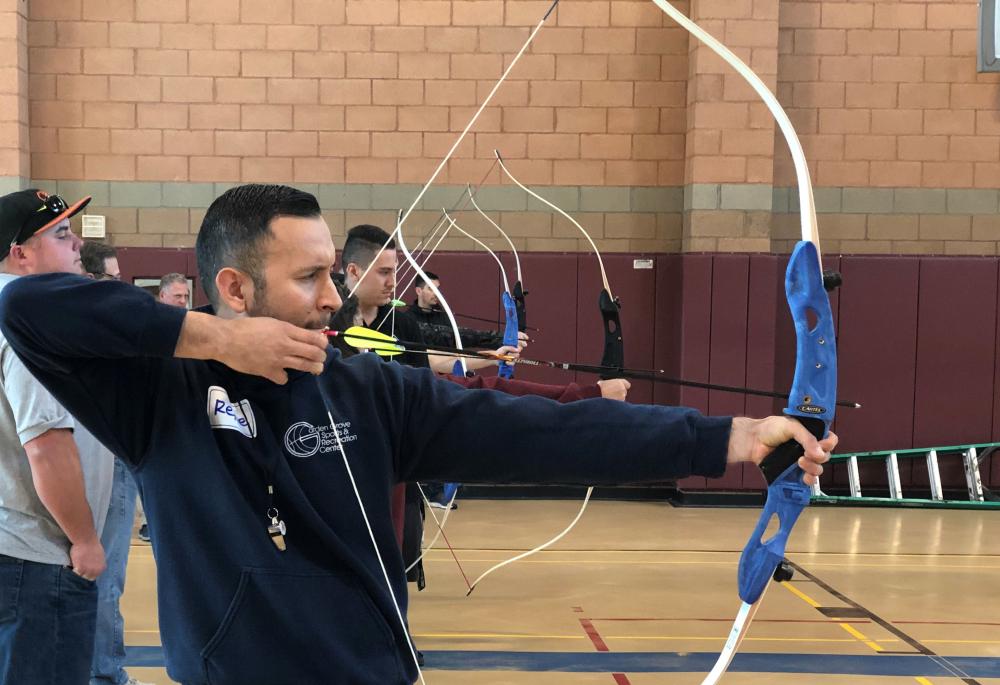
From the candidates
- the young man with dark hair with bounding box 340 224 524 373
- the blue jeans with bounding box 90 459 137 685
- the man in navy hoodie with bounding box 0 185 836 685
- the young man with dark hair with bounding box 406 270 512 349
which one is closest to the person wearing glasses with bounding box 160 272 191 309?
the young man with dark hair with bounding box 406 270 512 349

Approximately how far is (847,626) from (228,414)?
12.8ft

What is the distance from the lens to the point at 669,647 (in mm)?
4391

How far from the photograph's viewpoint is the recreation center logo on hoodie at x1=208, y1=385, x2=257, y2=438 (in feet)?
4.76

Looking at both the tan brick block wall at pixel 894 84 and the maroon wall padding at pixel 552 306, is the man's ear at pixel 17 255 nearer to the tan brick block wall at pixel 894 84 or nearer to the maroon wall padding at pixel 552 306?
the maroon wall padding at pixel 552 306

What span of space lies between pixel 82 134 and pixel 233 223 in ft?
24.5

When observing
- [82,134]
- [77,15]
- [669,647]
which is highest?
[77,15]

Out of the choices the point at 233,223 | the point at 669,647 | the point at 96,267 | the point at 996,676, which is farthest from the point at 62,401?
the point at 96,267

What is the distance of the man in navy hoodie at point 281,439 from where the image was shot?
4.59 feet

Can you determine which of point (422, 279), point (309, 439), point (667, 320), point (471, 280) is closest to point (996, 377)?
point (667, 320)

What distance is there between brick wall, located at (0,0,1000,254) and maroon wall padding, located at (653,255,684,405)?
36cm

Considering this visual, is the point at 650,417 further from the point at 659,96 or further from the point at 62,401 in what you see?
the point at 659,96

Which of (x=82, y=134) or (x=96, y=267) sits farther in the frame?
(x=82, y=134)

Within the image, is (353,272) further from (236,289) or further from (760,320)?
(760,320)

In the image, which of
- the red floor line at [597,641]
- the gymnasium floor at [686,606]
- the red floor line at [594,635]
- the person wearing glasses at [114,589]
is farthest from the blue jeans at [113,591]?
the red floor line at [594,635]
